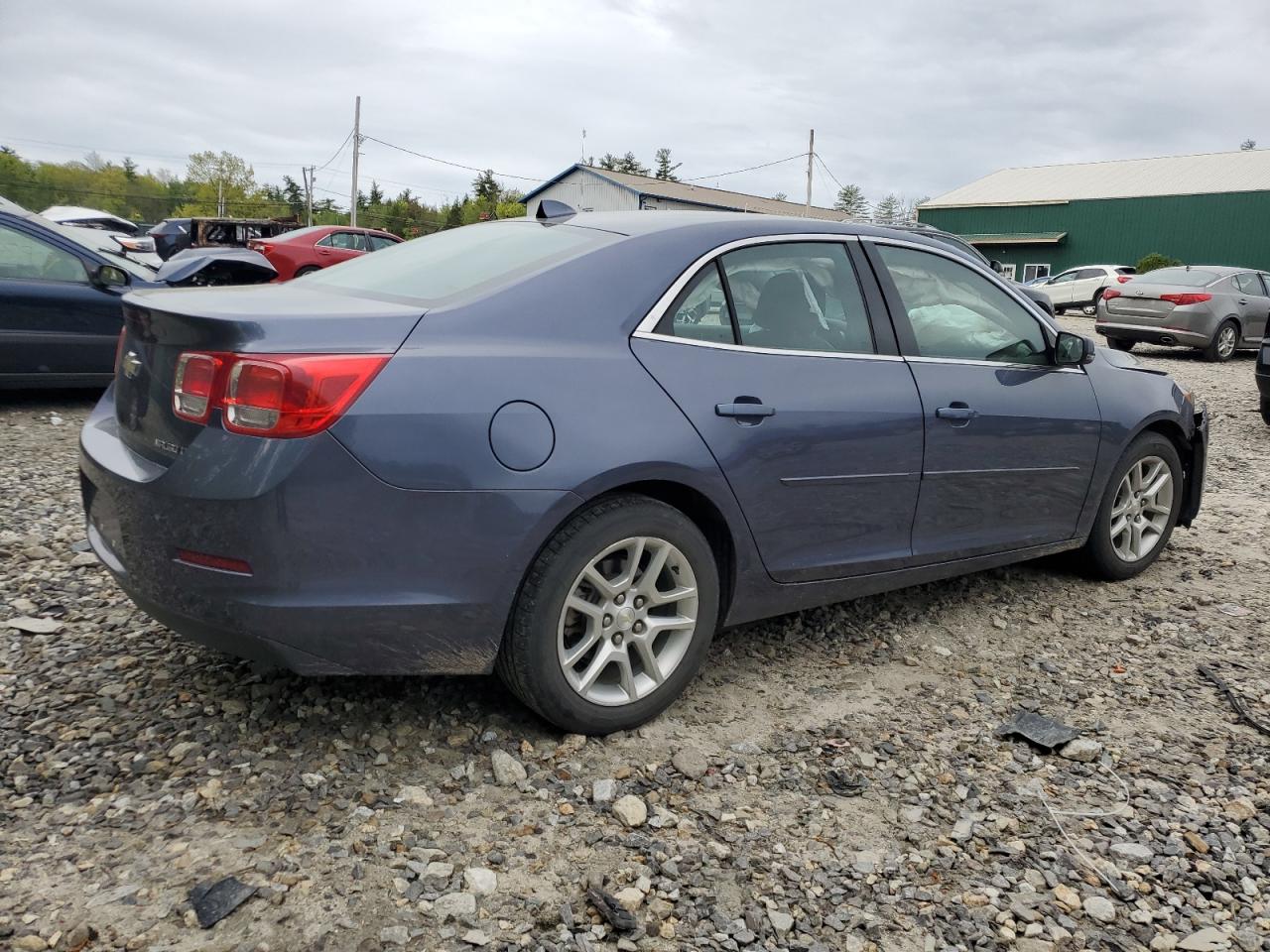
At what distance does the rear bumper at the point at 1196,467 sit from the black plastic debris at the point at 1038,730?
2.24m

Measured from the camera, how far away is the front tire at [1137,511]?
15.1 feet

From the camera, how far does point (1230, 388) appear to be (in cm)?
1198

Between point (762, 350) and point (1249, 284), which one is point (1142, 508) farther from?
point (1249, 284)

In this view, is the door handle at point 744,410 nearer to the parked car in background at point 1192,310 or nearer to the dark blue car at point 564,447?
the dark blue car at point 564,447

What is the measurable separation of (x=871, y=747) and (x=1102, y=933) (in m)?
0.87

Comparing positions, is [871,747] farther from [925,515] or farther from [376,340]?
[376,340]

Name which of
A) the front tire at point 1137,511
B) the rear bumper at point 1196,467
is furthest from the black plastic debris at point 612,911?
the rear bumper at point 1196,467

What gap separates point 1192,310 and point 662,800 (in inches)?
584

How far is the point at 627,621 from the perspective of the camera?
2.98 metres

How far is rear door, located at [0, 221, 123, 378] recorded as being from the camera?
270 inches

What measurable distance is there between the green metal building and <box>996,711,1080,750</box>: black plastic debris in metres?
39.6

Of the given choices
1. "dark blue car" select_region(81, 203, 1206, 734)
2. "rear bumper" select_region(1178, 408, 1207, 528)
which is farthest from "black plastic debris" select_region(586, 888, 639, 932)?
"rear bumper" select_region(1178, 408, 1207, 528)

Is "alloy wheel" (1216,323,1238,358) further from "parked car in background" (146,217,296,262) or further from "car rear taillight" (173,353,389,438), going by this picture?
"parked car in background" (146,217,296,262)

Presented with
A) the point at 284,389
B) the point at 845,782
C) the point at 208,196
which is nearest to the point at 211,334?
the point at 284,389
